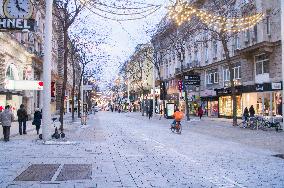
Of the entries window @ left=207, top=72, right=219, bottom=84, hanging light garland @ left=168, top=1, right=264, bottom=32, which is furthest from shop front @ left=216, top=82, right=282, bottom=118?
hanging light garland @ left=168, top=1, right=264, bottom=32

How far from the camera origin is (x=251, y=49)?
131 ft

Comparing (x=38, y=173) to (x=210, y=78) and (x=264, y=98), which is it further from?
(x=210, y=78)

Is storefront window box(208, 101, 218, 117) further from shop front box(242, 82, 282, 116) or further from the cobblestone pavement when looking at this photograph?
the cobblestone pavement

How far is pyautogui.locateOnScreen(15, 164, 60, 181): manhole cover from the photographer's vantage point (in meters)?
9.99

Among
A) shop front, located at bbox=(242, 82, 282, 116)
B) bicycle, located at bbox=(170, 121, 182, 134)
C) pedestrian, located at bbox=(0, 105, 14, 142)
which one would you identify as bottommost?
bicycle, located at bbox=(170, 121, 182, 134)

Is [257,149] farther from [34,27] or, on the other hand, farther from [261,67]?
[261,67]

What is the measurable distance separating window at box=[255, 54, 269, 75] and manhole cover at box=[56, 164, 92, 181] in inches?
1216

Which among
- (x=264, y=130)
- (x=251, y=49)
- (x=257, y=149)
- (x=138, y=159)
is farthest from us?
(x=251, y=49)

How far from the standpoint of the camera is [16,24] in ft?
46.3

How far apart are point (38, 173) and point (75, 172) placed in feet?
3.03

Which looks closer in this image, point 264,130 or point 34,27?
point 34,27

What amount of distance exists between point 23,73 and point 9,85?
1197 centimetres

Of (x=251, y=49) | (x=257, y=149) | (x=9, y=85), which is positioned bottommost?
(x=257, y=149)

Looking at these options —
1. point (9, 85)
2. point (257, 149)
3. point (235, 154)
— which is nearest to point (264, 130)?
point (257, 149)
